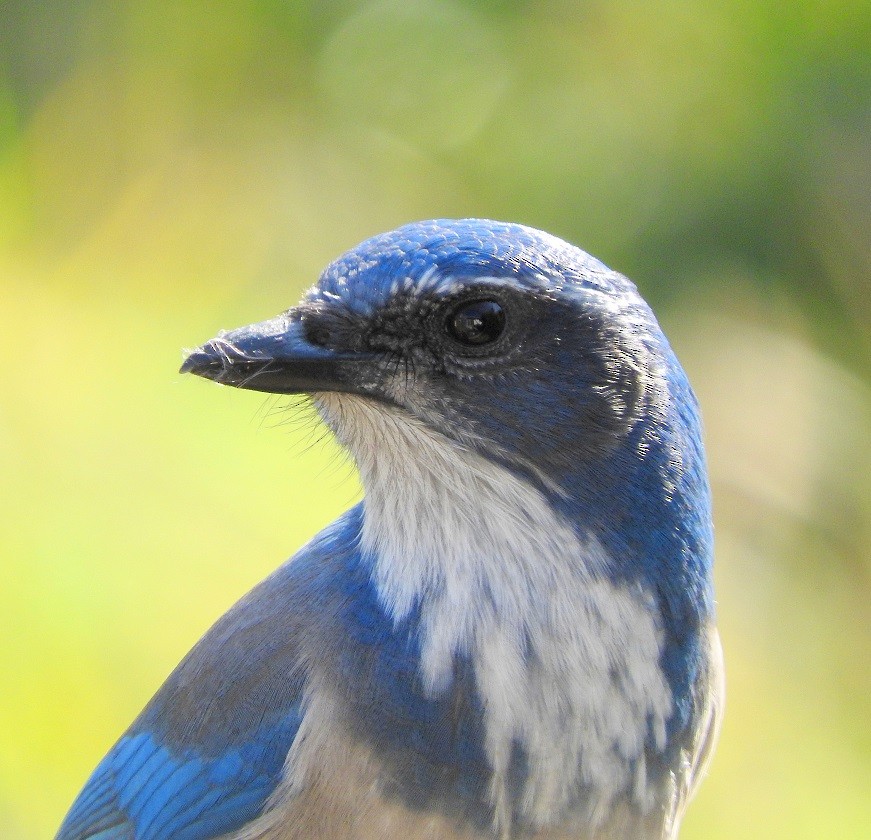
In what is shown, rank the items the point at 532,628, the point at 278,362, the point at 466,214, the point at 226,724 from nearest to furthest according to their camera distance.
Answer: the point at 278,362 → the point at 532,628 → the point at 226,724 → the point at 466,214

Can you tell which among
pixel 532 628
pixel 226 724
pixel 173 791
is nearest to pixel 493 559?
pixel 532 628

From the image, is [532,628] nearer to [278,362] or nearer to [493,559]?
[493,559]

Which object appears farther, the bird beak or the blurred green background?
the blurred green background

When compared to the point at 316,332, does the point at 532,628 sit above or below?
below

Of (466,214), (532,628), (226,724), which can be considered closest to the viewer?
(532,628)

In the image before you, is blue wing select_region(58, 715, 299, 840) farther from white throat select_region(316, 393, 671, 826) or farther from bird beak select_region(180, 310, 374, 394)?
bird beak select_region(180, 310, 374, 394)

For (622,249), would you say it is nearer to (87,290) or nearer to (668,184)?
(668,184)

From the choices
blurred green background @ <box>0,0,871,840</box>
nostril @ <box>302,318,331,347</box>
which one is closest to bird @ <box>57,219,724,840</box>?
nostril @ <box>302,318,331,347</box>

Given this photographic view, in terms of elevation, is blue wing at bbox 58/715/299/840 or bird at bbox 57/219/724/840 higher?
bird at bbox 57/219/724/840
